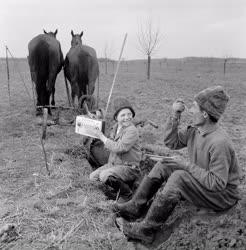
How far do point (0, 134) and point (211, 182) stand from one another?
524cm

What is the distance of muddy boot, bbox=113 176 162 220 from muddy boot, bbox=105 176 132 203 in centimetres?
49

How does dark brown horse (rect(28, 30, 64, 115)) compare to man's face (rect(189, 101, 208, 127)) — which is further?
dark brown horse (rect(28, 30, 64, 115))

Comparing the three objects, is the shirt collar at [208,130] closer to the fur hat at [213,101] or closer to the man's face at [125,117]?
the fur hat at [213,101]

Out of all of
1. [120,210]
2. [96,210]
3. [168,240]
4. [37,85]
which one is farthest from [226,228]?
[37,85]

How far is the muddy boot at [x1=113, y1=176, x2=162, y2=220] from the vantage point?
3482 millimetres

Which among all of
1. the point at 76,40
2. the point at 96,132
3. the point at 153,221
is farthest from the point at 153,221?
the point at 76,40

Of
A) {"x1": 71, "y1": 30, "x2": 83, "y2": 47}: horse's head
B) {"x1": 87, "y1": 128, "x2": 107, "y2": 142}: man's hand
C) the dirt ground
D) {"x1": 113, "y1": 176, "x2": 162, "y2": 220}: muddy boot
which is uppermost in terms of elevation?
{"x1": 71, "y1": 30, "x2": 83, "y2": 47}: horse's head

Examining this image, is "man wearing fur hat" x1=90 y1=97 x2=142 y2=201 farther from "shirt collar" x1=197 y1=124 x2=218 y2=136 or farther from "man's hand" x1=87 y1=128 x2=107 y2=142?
"shirt collar" x1=197 y1=124 x2=218 y2=136

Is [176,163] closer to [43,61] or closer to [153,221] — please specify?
[153,221]

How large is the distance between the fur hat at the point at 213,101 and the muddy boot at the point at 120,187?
1.44m

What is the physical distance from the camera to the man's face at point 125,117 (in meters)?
4.25

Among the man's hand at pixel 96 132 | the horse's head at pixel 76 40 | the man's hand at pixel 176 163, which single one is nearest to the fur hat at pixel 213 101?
the man's hand at pixel 176 163

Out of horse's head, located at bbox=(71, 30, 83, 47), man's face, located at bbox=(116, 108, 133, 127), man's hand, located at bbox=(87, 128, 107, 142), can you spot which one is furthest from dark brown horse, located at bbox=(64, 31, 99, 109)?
man's face, located at bbox=(116, 108, 133, 127)

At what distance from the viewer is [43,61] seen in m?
8.60
